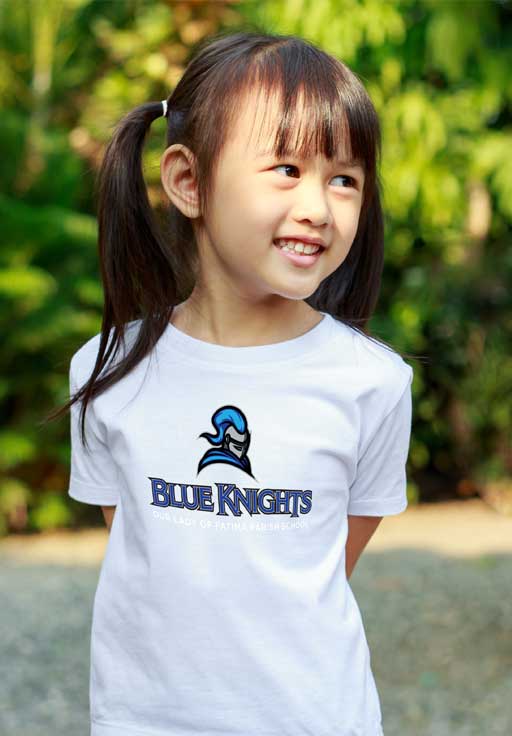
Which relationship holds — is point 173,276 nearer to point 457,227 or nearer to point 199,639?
point 199,639

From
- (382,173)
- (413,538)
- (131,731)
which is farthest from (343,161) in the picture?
(413,538)

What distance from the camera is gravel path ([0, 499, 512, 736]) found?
417 centimetres

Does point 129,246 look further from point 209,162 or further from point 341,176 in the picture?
point 341,176

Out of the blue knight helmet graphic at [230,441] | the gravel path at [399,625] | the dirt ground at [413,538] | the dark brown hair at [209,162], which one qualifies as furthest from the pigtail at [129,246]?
the dirt ground at [413,538]

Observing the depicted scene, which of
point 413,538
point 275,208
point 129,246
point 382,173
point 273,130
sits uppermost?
point 273,130

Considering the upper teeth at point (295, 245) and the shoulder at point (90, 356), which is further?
the shoulder at point (90, 356)

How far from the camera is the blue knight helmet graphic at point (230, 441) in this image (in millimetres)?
1674

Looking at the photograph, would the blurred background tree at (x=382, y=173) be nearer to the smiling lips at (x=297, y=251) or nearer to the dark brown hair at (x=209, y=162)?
the dark brown hair at (x=209, y=162)

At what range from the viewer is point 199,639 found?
5.42 feet

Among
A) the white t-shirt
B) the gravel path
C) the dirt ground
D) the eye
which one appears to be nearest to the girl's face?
the eye

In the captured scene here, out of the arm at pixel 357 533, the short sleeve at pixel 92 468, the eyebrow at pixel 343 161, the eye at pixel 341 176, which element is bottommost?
the arm at pixel 357 533

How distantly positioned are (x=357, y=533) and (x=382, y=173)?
14.4ft

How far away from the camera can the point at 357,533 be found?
1.90 m

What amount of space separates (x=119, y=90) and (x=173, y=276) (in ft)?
16.6
